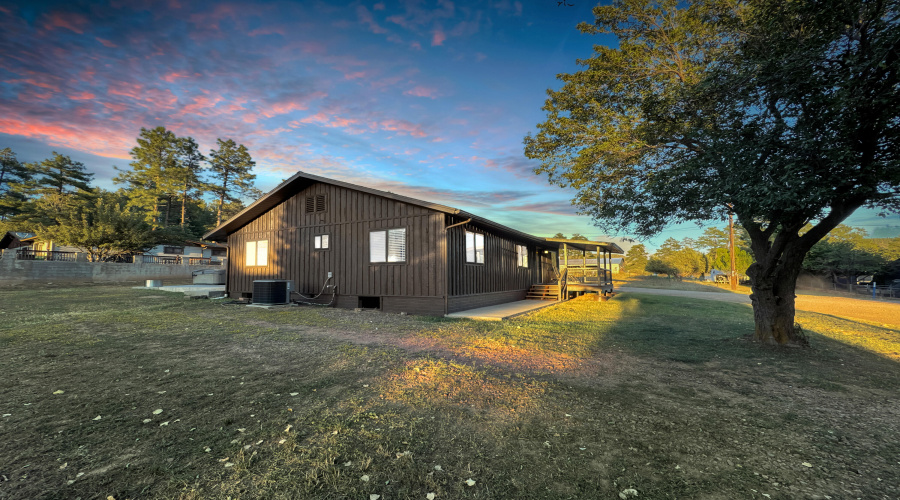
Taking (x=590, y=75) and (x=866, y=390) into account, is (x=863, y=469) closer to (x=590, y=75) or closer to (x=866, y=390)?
(x=866, y=390)

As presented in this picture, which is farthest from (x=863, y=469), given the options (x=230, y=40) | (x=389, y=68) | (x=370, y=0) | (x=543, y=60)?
(x=230, y=40)

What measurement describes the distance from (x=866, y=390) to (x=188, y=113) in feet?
57.5

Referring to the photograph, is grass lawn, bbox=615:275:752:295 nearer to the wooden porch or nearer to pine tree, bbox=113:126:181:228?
the wooden porch

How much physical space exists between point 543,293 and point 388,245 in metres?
8.17

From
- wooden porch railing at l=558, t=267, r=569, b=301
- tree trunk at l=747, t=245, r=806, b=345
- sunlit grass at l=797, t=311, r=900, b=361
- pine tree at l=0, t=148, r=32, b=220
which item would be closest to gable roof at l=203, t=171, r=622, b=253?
wooden porch railing at l=558, t=267, r=569, b=301

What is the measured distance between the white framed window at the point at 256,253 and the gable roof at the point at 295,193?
111cm

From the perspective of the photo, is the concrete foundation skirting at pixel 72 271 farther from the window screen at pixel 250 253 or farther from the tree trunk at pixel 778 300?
the tree trunk at pixel 778 300

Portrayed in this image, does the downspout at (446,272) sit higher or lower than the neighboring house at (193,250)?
lower

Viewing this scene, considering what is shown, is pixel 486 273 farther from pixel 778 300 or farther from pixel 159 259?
pixel 159 259

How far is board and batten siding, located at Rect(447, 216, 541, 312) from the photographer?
10172 mm

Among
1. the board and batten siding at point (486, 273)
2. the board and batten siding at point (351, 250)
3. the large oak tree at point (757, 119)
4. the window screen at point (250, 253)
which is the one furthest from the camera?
the window screen at point (250, 253)

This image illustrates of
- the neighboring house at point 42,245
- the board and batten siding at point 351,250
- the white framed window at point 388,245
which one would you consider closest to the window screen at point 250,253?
the board and batten siding at point 351,250

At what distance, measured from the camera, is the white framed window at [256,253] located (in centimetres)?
1402

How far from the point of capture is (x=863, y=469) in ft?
7.47
